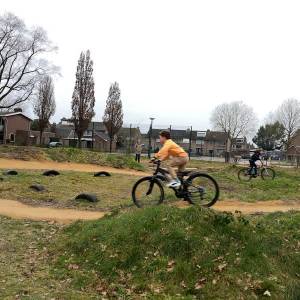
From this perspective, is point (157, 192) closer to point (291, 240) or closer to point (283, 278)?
point (291, 240)

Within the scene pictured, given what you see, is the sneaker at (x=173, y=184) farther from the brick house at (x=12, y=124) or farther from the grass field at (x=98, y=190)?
the brick house at (x=12, y=124)

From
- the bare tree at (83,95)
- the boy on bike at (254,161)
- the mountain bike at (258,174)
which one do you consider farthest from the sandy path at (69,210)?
the bare tree at (83,95)

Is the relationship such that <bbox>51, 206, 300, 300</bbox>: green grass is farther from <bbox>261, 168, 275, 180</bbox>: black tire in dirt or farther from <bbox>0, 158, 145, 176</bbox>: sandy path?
<bbox>0, 158, 145, 176</bbox>: sandy path

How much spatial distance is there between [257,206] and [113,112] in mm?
53247

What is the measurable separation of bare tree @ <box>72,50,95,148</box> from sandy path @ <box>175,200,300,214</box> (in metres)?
41.6

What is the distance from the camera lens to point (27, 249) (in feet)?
26.6

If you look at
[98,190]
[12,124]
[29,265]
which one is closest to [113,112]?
[12,124]

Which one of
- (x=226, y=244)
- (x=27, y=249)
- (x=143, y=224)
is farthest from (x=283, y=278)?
(x=27, y=249)

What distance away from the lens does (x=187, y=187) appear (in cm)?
1016

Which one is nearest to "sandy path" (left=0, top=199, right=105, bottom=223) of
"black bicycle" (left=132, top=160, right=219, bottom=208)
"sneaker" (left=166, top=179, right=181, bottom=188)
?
"black bicycle" (left=132, top=160, right=219, bottom=208)

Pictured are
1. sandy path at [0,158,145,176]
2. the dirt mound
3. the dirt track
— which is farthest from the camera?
the dirt mound

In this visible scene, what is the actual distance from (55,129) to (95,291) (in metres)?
92.7

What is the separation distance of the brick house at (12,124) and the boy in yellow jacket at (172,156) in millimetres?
60533

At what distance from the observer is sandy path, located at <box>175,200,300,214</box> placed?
→ 1161cm
